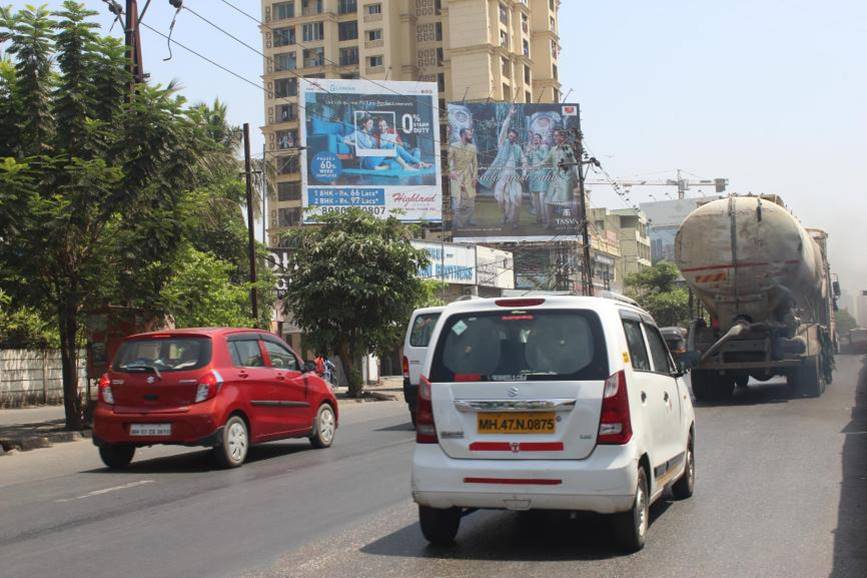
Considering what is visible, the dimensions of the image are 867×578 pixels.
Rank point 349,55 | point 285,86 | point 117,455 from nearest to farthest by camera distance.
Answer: point 117,455 → point 349,55 → point 285,86

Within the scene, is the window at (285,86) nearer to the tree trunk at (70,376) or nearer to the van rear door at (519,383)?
the tree trunk at (70,376)

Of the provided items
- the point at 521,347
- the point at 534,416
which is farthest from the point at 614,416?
the point at 521,347

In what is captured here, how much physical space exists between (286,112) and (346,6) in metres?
11.2

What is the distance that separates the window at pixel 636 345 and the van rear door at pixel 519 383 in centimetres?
50

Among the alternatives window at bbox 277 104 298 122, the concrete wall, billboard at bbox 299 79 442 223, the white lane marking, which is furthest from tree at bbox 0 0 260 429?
window at bbox 277 104 298 122

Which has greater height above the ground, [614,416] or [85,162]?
[85,162]

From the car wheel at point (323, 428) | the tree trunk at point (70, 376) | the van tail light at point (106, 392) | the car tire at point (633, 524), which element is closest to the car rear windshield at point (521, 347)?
the car tire at point (633, 524)

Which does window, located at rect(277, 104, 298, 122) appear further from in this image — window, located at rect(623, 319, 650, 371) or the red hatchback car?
window, located at rect(623, 319, 650, 371)

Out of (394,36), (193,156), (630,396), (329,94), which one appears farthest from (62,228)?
(394,36)

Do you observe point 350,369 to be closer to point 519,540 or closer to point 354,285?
point 354,285

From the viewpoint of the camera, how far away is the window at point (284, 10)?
100438 mm

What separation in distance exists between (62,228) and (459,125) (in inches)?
1863

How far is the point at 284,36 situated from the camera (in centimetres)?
10081

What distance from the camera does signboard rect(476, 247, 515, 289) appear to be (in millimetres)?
62250
